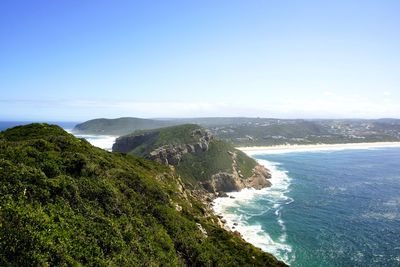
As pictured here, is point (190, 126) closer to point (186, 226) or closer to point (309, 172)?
point (309, 172)

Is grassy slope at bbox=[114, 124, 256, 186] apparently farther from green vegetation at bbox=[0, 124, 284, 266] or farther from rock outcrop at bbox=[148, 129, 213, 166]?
green vegetation at bbox=[0, 124, 284, 266]

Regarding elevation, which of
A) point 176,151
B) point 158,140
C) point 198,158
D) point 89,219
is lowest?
point 198,158

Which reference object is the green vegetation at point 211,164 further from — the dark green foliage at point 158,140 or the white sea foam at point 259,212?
the white sea foam at point 259,212

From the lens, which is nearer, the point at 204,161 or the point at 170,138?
the point at 204,161

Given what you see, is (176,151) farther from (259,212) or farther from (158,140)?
(259,212)

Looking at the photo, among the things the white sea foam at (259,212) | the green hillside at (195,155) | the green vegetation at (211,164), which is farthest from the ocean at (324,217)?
the green hillside at (195,155)

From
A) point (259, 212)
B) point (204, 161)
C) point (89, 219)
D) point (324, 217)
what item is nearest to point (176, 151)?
point (204, 161)

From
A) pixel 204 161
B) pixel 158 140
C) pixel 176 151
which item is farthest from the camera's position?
pixel 158 140

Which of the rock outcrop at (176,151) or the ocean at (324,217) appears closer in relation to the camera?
the ocean at (324,217)
